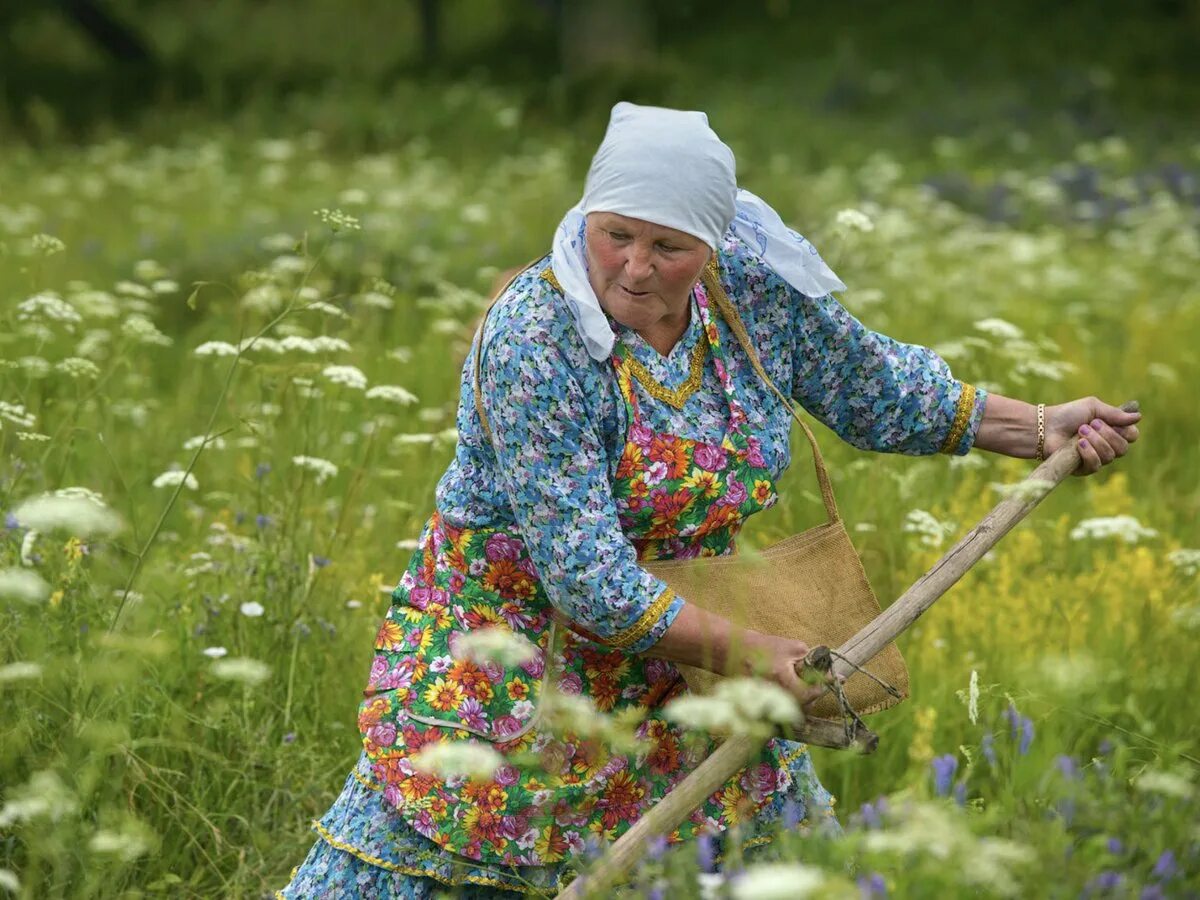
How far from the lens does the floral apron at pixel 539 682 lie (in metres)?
2.46

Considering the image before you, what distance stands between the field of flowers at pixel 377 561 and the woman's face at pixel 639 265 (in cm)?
56

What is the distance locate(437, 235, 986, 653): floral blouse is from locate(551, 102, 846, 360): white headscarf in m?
0.05

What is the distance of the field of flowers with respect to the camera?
1996 mm

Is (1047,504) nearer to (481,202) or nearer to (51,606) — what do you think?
(51,606)

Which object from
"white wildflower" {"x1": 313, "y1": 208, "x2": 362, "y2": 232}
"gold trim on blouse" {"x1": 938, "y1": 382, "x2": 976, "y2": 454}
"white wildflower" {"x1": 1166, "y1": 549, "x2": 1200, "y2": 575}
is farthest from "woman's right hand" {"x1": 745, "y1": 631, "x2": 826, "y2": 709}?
"white wildflower" {"x1": 1166, "y1": 549, "x2": 1200, "y2": 575}

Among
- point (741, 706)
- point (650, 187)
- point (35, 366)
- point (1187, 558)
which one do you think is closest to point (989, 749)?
point (741, 706)

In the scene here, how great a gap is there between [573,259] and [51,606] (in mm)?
1188

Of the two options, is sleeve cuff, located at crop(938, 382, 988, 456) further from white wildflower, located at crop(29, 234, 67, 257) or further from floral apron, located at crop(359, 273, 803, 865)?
white wildflower, located at crop(29, 234, 67, 257)

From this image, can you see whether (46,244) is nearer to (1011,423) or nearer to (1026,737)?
(1011,423)

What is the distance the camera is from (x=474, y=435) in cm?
249

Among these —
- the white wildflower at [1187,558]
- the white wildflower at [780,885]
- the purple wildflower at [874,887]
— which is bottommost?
the purple wildflower at [874,887]

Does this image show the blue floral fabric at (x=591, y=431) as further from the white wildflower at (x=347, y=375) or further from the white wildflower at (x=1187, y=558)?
the white wildflower at (x=1187, y=558)

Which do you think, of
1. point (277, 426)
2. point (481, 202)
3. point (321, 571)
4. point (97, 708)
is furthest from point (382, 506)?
point (481, 202)

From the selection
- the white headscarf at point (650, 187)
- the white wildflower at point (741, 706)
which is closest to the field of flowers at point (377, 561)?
the white wildflower at point (741, 706)
